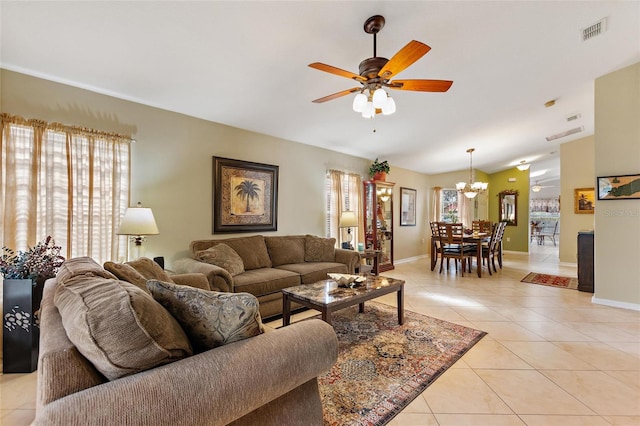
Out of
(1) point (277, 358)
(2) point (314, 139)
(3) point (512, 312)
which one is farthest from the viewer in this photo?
(2) point (314, 139)

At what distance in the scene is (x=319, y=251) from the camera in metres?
4.26

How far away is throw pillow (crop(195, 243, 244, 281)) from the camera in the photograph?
3.16m

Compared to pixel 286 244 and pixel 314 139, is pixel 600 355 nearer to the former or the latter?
pixel 286 244

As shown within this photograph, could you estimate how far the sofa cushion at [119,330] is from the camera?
858mm

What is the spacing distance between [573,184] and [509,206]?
93.2 inches

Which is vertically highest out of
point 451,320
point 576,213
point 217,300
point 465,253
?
point 576,213

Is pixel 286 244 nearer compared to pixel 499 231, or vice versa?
pixel 286 244

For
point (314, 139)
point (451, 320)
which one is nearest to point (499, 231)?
point (451, 320)

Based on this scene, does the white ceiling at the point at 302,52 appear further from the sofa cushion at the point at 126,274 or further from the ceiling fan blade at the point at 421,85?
the sofa cushion at the point at 126,274

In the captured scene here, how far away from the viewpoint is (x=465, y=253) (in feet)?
18.6

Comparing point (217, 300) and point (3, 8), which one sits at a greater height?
point (3, 8)

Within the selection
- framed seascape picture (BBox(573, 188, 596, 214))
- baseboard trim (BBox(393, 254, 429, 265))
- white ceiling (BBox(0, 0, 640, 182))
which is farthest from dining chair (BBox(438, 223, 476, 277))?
framed seascape picture (BBox(573, 188, 596, 214))

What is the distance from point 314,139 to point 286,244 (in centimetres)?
181

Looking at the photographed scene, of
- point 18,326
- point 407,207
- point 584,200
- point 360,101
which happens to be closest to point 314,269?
point 360,101
